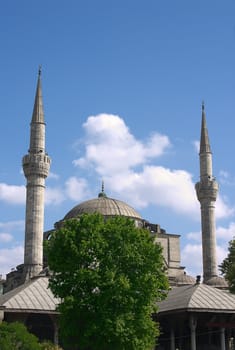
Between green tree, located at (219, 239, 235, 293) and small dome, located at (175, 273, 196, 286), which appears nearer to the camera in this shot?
green tree, located at (219, 239, 235, 293)

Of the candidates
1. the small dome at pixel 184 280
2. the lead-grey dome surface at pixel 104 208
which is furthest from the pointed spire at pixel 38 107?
the small dome at pixel 184 280

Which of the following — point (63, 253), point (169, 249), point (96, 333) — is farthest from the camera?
point (169, 249)

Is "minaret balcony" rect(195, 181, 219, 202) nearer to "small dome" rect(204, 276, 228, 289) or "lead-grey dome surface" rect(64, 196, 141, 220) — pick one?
"lead-grey dome surface" rect(64, 196, 141, 220)

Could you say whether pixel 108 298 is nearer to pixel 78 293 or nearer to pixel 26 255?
pixel 78 293

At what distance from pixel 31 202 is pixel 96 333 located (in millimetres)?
21697

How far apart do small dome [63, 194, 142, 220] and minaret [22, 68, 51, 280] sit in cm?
920

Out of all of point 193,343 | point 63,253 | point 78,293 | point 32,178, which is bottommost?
point 193,343

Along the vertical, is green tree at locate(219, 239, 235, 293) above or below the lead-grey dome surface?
below

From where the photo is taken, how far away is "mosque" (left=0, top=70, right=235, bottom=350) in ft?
111

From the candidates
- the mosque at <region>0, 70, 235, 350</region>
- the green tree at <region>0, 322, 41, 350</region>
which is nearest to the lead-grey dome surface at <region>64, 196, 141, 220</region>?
the mosque at <region>0, 70, 235, 350</region>

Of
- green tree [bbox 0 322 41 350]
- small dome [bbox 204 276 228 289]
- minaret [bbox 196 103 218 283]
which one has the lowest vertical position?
green tree [bbox 0 322 41 350]

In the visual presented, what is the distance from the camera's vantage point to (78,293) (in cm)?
2552

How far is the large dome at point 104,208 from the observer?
54809 mm

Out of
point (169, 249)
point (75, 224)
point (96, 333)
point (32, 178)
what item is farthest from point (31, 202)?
point (96, 333)
